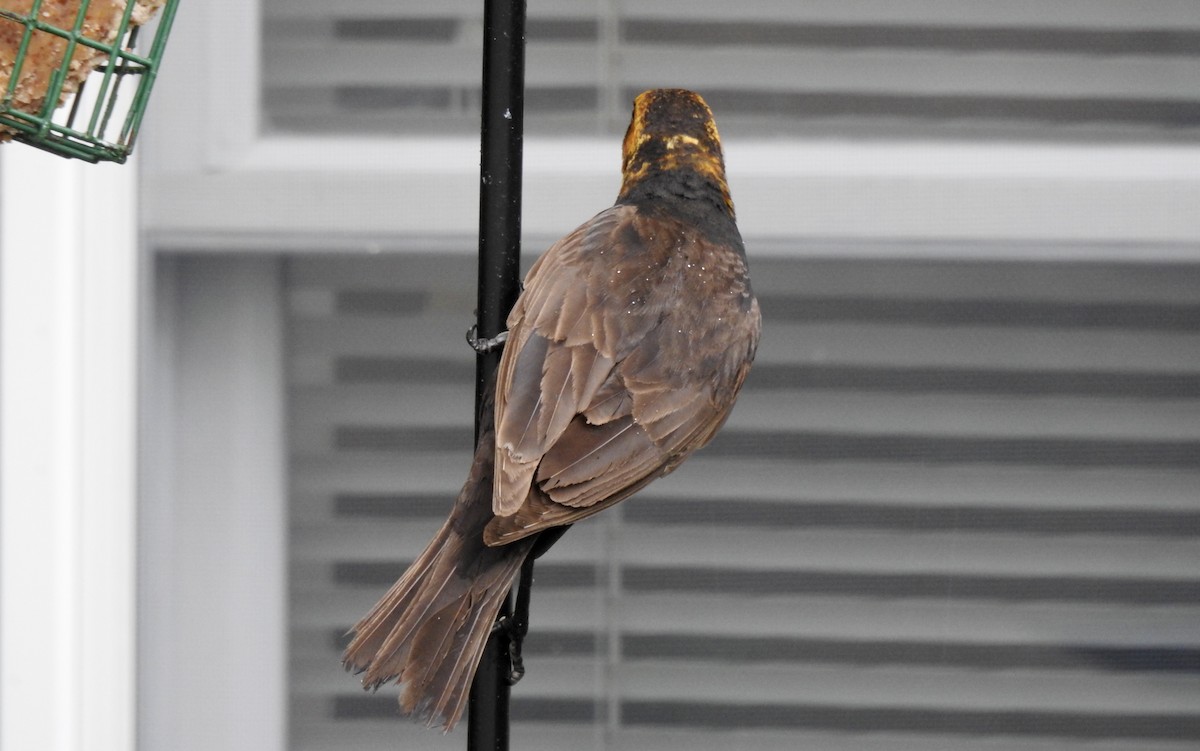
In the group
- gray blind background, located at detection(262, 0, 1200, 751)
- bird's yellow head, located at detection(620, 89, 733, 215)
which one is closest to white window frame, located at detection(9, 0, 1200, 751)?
gray blind background, located at detection(262, 0, 1200, 751)

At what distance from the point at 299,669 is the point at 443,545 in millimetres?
1595

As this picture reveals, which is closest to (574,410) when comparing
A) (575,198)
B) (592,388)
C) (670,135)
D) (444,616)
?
(592,388)

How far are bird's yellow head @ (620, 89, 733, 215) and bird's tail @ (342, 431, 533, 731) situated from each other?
49 cm

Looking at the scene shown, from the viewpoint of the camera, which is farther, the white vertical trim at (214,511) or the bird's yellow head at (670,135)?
the white vertical trim at (214,511)

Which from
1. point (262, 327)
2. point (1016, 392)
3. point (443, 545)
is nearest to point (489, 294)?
point (443, 545)

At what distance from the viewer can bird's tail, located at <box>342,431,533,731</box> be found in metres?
1.31

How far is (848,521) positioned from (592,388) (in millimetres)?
1546

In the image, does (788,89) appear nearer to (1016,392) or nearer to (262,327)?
(1016,392)

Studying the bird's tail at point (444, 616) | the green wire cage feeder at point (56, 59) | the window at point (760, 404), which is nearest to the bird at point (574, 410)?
the bird's tail at point (444, 616)

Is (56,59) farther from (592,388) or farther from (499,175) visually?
(592,388)

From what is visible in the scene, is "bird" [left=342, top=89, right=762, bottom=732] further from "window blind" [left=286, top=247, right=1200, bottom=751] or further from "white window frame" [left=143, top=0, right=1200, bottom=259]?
"window blind" [left=286, top=247, right=1200, bottom=751]

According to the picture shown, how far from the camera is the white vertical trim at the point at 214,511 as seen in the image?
276 cm

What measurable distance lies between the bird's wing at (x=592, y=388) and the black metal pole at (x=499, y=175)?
0.45 feet

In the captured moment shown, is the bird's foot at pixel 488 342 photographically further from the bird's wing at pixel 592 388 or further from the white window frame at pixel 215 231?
the white window frame at pixel 215 231
